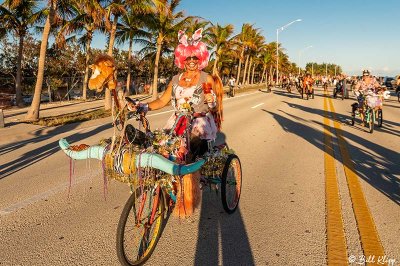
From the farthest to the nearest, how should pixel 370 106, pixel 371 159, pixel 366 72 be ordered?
pixel 366 72
pixel 370 106
pixel 371 159

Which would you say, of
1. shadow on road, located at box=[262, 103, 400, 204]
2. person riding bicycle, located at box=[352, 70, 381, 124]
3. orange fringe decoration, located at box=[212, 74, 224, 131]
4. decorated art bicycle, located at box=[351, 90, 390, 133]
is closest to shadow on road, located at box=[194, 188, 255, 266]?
orange fringe decoration, located at box=[212, 74, 224, 131]

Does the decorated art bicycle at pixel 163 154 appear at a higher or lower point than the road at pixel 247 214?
higher

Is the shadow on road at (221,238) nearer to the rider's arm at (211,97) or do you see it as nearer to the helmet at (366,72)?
the rider's arm at (211,97)

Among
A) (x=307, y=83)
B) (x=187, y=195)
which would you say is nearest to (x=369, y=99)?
(x=187, y=195)

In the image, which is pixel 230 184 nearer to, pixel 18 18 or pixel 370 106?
pixel 370 106

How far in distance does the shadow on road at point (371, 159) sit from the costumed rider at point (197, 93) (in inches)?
113

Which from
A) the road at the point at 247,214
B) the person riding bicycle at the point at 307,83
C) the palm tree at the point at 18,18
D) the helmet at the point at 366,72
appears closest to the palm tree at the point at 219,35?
the person riding bicycle at the point at 307,83

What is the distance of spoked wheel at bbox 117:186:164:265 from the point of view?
303 cm

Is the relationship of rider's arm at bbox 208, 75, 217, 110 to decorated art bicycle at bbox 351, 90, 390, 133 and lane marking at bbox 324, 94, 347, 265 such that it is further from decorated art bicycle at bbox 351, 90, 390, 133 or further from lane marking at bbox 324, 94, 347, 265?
decorated art bicycle at bbox 351, 90, 390, 133

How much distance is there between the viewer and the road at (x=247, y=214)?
11.1 feet

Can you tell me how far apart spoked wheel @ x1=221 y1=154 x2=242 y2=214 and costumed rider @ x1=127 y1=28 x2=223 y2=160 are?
0.44 m

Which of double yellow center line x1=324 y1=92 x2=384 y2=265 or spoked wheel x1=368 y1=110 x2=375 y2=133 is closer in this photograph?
double yellow center line x1=324 y1=92 x2=384 y2=265

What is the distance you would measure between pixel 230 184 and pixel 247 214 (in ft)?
1.45

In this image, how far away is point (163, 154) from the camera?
3219mm
